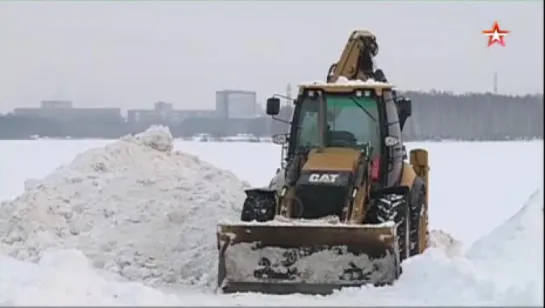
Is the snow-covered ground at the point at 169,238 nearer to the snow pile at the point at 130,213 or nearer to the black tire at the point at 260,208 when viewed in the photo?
the snow pile at the point at 130,213

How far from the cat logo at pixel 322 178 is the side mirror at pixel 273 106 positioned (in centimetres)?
114

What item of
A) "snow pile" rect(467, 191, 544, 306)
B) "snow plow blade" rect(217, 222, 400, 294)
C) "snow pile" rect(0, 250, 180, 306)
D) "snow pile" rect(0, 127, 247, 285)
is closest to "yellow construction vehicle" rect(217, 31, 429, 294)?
"snow plow blade" rect(217, 222, 400, 294)

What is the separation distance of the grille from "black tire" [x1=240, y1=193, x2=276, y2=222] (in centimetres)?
35

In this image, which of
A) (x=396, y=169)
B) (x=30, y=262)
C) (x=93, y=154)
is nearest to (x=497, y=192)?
(x=93, y=154)

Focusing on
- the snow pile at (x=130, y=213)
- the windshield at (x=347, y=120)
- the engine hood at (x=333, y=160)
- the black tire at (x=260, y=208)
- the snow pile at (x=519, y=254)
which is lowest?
the snow pile at (x=130, y=213)

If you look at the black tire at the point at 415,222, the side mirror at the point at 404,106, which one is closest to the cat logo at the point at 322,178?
the black tire at the point at 415,222

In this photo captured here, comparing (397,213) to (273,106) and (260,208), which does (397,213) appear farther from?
(273,106)

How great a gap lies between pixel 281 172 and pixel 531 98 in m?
Answer: 5.33

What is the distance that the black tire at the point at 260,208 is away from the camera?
9969mm

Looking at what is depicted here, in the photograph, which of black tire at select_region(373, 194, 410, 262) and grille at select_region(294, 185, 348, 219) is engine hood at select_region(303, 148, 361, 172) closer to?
grille at select_region(294, 185, 348, 219)

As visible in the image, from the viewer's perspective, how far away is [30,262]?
11.5 meters

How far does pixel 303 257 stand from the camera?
30.1 ft

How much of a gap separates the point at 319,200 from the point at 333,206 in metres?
0.16

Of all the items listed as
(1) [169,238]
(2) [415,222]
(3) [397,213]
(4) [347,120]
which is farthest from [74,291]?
(1) [169,238]
